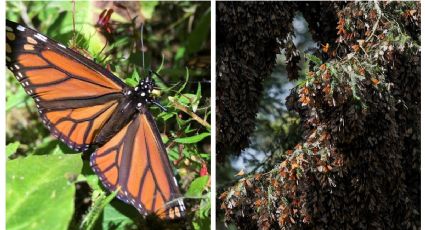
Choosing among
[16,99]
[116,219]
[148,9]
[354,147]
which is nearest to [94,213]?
[116,219]

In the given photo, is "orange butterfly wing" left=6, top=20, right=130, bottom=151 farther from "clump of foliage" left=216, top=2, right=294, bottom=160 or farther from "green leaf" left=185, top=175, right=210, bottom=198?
"clump of foliage" left=216, top=2, right=294, bottom=160

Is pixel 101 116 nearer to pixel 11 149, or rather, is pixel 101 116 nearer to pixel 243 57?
pixel 11 149

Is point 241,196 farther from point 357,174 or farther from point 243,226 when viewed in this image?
point 357,174

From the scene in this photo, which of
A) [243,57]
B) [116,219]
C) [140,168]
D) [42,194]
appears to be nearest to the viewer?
[42,194]

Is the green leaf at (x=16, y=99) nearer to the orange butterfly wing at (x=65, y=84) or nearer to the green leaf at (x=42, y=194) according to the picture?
the orange butterfly wing at (x=65, y=84)

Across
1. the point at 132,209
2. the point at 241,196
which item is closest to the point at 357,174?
the point at 241,196

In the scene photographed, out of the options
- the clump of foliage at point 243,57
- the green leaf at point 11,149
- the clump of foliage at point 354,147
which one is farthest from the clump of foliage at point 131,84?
the clump of foliage at point 354,147

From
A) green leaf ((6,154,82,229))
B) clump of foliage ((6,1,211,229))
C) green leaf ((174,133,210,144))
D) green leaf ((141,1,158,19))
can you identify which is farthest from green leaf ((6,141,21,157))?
green leaf ((141,1,158,19))
